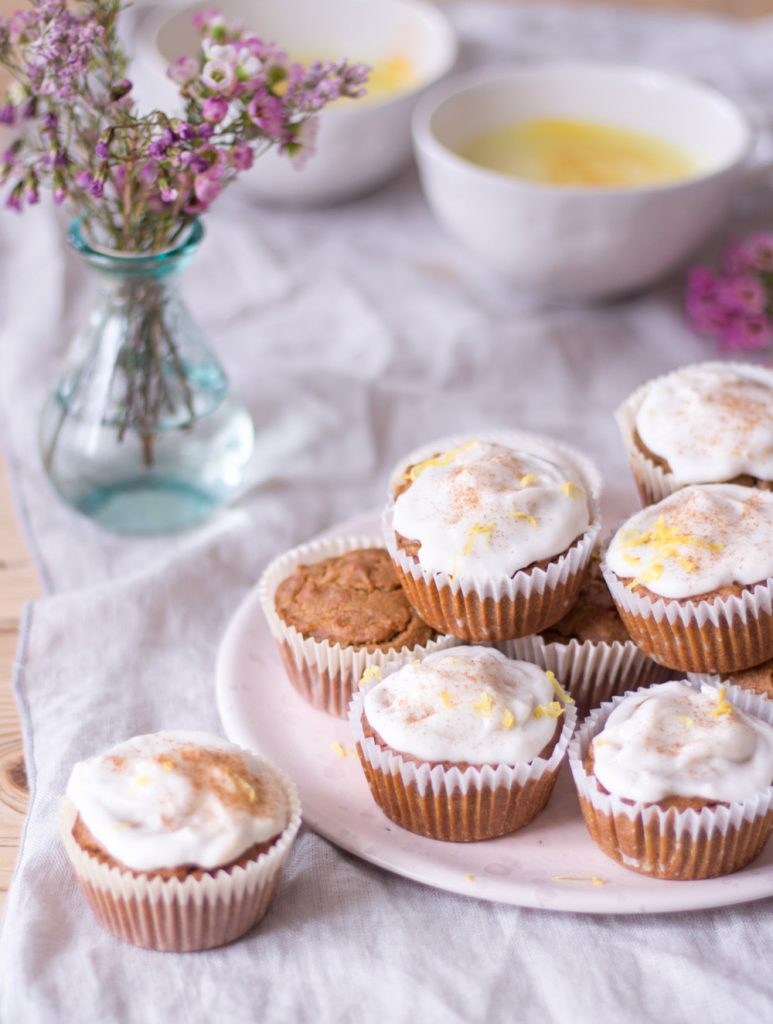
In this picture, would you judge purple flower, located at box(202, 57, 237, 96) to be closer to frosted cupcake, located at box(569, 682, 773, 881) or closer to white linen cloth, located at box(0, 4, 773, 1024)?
white linen cloth, located at box(0, 4, 773, 1024)

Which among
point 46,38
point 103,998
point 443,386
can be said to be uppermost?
point 46,38

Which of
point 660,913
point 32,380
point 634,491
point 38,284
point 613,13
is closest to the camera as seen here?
point 660,913

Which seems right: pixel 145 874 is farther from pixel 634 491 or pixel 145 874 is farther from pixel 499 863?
pixel 634 491

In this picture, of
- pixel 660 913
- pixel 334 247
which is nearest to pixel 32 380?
pixel 334 247

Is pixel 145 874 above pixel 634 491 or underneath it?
above

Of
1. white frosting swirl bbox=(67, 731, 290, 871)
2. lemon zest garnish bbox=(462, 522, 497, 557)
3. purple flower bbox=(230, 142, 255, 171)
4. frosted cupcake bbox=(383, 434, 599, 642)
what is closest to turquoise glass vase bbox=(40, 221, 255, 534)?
purple flower bbox=(230, 142, 255, 171)

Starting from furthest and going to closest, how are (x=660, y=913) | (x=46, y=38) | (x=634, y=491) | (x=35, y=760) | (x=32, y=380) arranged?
(x=32, y=380)
(x=634, y=491)
(x=35, y=760)
(x=46, y=38)
(x=660, y=913)

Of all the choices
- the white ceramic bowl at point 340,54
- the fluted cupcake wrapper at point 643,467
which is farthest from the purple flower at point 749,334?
the white ceramic bowl at point 340,54
